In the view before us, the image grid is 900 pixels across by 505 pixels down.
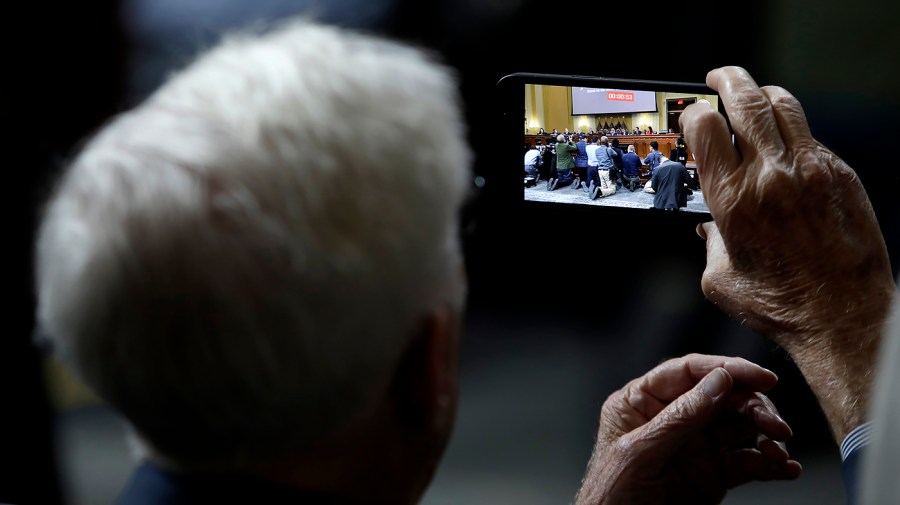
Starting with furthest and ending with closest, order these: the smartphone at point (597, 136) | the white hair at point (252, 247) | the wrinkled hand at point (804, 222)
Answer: the smartphone at point (597, 136), the wrinkled hand at point (804, 222), the white hair at point (252, 247)

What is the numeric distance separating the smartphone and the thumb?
11.1 inches

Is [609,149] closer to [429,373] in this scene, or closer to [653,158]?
[653,158]

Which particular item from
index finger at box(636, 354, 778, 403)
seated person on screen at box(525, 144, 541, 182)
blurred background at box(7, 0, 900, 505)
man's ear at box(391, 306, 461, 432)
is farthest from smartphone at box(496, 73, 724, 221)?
man's ear at box(391, 306, 461, 432)

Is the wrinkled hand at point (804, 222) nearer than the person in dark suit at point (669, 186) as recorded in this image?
Yes

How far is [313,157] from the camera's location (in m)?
0.41

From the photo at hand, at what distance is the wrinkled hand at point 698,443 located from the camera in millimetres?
949

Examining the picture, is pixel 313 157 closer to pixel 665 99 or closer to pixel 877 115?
pixel 665 99

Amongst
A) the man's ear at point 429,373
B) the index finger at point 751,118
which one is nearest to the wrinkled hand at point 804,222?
the index finger at point 751,118

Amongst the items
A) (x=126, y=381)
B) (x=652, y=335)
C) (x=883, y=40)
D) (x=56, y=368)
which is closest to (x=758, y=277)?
(x=126, y=381)

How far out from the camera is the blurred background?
1669 millimetres

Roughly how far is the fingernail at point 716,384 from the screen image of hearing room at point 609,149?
0.97 ft

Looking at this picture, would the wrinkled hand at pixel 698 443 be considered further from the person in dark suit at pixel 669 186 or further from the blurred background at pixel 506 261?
the blurred background at pixel 506 261

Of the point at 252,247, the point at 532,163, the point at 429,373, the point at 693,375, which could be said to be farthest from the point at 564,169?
the point at 252,247

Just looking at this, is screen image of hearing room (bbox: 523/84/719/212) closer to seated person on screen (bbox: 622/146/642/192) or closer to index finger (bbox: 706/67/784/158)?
seated person on screen (bbox: 622/146/642/192)
